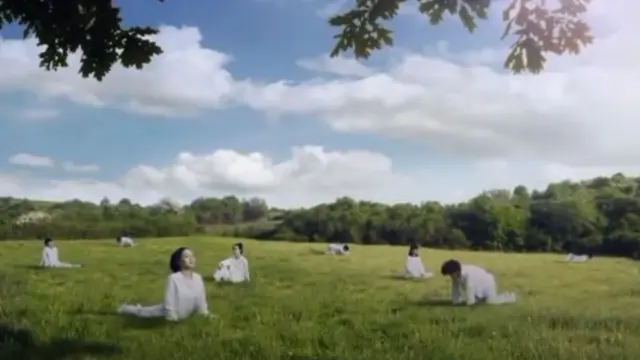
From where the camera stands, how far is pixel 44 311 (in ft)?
32.3

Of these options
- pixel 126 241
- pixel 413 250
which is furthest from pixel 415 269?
pixel 126 241

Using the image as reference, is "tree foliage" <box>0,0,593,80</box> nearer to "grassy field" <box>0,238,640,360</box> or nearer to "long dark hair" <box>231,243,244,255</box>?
"grassy field" <box>0,238,640,360</box>

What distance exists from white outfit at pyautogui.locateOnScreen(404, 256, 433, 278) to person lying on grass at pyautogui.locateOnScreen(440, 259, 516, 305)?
1.57 m

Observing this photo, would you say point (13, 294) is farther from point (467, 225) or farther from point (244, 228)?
point (467, 225)

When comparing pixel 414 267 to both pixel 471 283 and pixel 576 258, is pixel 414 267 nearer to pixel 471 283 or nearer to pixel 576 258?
pixel 471 283

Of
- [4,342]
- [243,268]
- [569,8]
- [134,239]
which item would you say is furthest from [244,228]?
[569,8]

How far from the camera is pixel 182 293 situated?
8766mm

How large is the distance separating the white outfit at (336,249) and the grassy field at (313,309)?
124mm

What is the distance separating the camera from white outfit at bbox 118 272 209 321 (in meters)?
8.77

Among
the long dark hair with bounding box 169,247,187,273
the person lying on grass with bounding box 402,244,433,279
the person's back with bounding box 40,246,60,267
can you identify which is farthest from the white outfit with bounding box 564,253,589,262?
the person's back with bounding box 40,246,60,267

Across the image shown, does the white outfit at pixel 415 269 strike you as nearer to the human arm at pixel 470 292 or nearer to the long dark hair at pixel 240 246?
the human arm at pixel 470 292

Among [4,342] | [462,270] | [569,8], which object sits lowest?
[4,342]

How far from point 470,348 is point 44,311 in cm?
496

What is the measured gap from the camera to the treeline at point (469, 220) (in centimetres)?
1100
